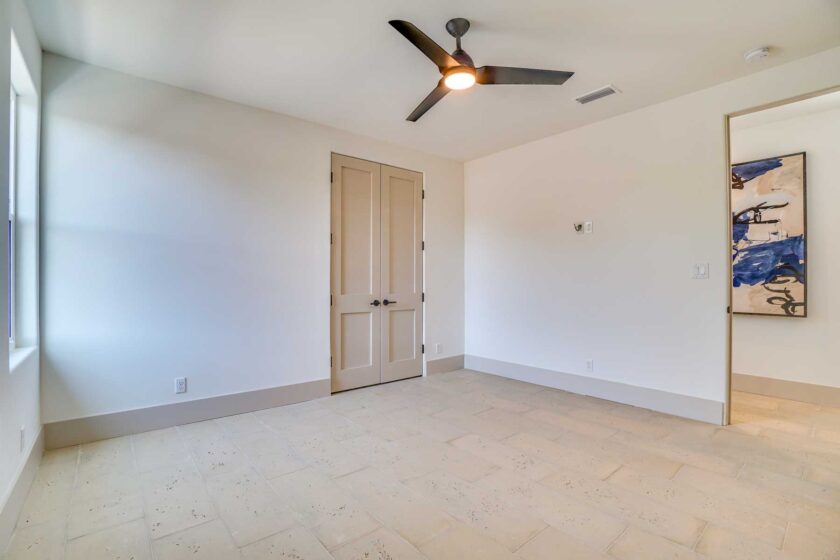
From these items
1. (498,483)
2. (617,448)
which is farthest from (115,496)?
(617,448)

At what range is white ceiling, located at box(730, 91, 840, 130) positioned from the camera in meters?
3.50

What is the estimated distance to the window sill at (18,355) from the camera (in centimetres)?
208

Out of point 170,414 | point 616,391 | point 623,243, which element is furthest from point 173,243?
point 616,391

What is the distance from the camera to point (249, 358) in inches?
140

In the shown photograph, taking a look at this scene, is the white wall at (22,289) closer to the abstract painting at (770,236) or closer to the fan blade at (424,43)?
the fan blade at (424,43)

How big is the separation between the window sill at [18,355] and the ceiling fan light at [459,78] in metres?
2.92

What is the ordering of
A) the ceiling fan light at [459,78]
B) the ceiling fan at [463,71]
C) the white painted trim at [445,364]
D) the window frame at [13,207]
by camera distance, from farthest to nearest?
A: the white painted trim at [445,364], the window frame at [13,207], the ceiling fan light at [459,78], the ceiling fan at [463,71]

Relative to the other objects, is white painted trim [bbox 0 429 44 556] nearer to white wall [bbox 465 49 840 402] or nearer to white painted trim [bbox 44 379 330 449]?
white painted trim [bbox 44 379 330 449]

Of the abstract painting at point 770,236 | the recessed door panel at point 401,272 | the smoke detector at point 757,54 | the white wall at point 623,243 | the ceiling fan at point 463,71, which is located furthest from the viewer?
the recessed door panel at point 401,272

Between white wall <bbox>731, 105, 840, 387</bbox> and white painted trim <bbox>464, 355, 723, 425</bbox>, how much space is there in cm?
146

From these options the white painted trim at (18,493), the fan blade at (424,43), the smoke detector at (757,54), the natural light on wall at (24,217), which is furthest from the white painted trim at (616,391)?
the natural light on wall at (24,217)

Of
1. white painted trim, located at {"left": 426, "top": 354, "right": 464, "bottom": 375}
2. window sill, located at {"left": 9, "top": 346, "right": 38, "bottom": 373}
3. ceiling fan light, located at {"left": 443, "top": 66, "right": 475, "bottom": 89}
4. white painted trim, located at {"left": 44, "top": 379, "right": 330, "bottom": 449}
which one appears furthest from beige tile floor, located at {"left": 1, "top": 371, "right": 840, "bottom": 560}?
ceiling fan light, located at {"left": 443, "top": 66, "right": 475, "bottom": 89}

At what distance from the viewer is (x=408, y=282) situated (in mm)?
4809

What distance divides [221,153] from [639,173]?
390cm
